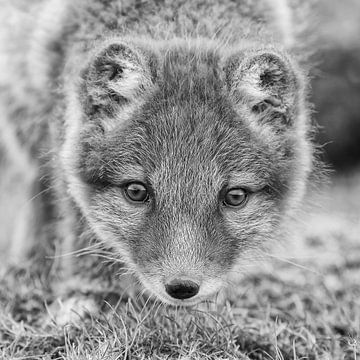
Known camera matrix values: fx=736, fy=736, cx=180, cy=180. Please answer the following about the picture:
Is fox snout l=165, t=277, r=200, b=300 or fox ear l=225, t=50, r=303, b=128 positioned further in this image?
fox ear l=225, t=50, r=303, b=128

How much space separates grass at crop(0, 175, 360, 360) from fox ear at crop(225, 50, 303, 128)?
116 cm

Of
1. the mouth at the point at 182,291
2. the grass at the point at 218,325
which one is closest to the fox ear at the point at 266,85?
the grass at the point at 218,325

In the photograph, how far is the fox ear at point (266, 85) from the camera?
5.21 m

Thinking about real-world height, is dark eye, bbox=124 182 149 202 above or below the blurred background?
above

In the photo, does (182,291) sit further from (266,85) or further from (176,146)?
(266,85)

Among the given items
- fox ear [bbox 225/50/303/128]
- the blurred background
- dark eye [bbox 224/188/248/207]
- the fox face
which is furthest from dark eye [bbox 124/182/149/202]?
the blurred background

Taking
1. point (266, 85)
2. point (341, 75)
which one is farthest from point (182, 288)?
point (341, 75)

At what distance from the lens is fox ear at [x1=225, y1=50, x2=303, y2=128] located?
5207 mm

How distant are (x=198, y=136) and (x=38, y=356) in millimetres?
1836

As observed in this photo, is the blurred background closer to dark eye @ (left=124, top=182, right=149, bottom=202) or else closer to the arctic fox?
the arctic fox

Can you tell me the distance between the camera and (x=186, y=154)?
5133 millimetres

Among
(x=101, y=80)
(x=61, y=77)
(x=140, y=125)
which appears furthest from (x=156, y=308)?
(x=61, y=77)

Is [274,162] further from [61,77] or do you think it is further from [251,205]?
[61,77]

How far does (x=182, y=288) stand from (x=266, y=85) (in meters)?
1.63
